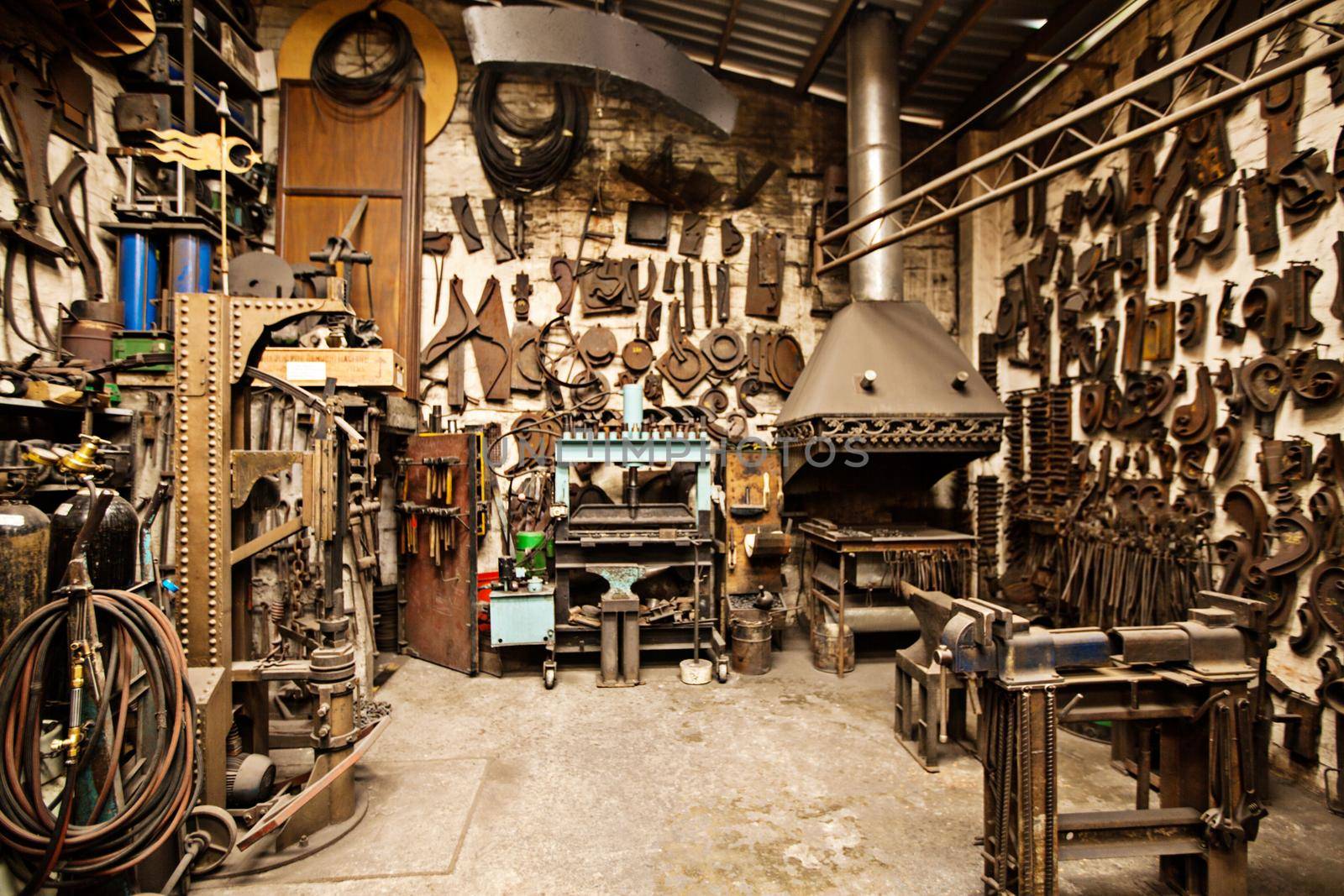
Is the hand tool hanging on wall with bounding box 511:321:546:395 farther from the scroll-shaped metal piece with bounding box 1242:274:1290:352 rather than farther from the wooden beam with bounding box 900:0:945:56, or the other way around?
the scroll-shaped metal piece with bounding box 1242:274:1290:352

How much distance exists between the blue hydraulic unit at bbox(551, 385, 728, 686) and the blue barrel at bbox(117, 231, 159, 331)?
274cm

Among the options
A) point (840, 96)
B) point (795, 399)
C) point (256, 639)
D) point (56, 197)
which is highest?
point (840, 96)

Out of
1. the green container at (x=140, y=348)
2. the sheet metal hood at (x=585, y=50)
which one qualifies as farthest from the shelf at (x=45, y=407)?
the sheet metal hood at (x=585, y=50)

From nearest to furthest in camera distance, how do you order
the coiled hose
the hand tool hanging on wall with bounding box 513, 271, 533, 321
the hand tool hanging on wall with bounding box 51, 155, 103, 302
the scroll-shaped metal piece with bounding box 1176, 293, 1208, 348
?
the coiled hose < the hand tool hanging on wall with bounding box 51, 155, 103, 302 < the scroll-shaped metal piece with bounding box 1176, 293, 1208, 348 < the hand tool hanging on wall with bounding box 513, 271, 533, 321

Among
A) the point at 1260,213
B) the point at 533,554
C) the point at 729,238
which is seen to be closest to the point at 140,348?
the point at 533,554

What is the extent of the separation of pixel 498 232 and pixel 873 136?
10.8ft

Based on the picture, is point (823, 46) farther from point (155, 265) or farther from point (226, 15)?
point (155, 265)

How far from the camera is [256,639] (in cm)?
436

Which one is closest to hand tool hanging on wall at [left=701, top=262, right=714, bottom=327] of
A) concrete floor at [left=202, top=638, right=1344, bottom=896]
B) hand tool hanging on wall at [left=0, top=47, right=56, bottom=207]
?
concrete floor at [left=202, top=638, right=1344, bottom=896]

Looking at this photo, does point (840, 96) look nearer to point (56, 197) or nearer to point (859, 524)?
point (859, 524)

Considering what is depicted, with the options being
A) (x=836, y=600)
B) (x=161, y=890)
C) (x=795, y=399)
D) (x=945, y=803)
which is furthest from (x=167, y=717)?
(x=795, y=399)

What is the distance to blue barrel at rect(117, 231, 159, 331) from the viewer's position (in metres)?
4.00

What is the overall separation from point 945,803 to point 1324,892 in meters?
1.27

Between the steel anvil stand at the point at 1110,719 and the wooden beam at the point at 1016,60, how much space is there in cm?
453
